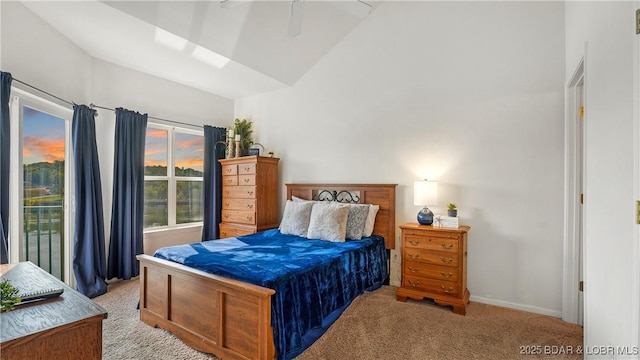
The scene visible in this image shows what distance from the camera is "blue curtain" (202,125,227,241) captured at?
4621mm

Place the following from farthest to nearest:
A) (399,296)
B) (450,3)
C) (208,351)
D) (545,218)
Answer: (450,3) → (399,296) → (545,218) → (208,351)

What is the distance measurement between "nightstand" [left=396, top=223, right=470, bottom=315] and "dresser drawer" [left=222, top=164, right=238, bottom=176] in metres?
2.64

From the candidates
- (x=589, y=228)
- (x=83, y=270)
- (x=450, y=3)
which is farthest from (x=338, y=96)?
(x=83, y=270)

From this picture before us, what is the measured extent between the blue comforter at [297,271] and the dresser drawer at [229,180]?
144 centimetres

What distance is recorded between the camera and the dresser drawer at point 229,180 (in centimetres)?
444

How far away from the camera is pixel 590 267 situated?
1.75m

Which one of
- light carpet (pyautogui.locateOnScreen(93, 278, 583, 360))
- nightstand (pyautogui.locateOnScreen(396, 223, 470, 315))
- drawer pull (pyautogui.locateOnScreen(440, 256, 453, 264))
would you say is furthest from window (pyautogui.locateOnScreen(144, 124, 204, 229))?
drawer pull (pyautogui.locateOnScreen(440, 256, 453, 264))

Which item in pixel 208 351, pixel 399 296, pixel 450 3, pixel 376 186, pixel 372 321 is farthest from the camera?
pixel 376 186

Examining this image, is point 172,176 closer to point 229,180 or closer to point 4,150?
point 229,180

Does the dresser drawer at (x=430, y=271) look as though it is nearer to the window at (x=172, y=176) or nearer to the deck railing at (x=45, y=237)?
the window at (x=172, y=176)

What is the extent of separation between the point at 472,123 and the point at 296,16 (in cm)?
208

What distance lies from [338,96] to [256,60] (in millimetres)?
1153

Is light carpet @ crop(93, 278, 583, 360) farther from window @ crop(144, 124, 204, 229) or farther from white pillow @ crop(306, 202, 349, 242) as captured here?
window @ crop(144, 124, 204, 229)

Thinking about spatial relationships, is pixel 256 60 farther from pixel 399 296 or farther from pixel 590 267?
pixel 590 267
